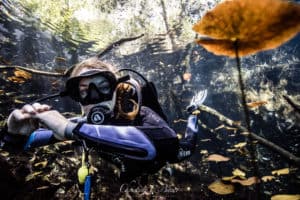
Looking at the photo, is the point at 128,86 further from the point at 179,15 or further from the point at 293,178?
the point at 179,15

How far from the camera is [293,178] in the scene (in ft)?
30.4

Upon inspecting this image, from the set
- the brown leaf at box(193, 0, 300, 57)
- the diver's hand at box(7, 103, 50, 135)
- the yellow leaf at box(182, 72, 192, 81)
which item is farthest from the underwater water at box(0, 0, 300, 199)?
the brown leaf at box(193, 0, 300, 57)

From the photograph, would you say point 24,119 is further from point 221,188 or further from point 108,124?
point 221,188

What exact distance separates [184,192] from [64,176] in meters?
4.40

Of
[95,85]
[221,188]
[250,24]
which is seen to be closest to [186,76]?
[221,188]

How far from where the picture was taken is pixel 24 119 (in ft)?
7.89

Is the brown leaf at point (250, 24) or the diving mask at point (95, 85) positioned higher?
the brown leaf at point (250, 24)

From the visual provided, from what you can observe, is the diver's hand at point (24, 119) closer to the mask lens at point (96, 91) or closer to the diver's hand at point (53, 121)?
the diver's hand at point (53, 121)

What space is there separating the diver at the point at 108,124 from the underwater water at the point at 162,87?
114 inches

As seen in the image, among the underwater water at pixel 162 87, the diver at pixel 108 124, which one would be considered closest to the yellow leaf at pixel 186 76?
the underwater water at pixel 162 87

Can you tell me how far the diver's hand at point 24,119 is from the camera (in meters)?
2.32

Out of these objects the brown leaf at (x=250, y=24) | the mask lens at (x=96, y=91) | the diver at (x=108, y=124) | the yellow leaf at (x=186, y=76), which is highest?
the yellow leaf at (x=186, y=76)

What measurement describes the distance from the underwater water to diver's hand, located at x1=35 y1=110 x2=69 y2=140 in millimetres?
3788

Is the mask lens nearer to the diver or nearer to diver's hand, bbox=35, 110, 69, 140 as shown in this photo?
the diver
